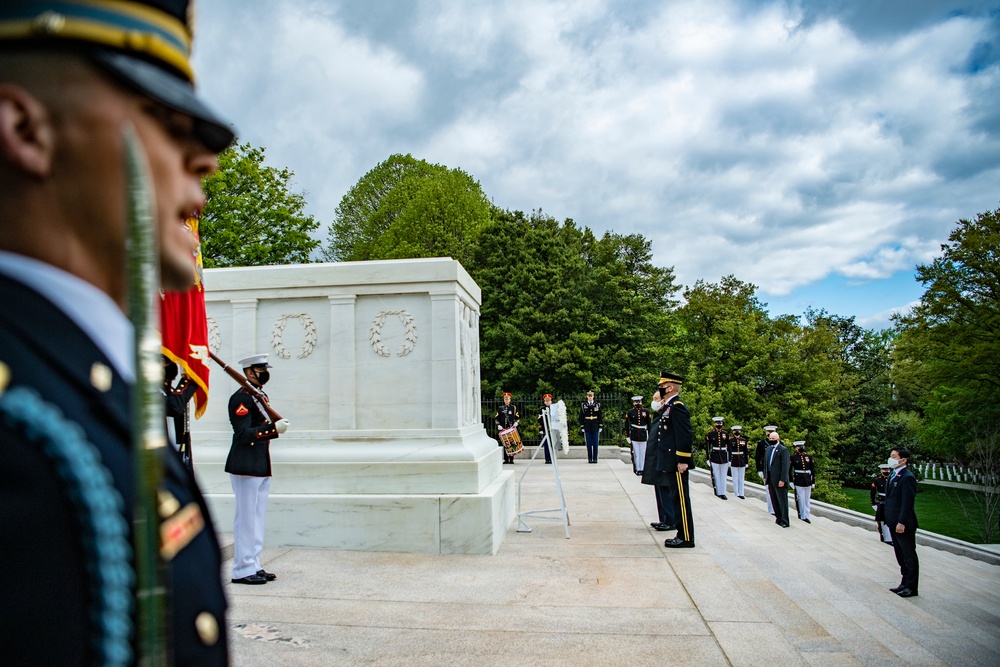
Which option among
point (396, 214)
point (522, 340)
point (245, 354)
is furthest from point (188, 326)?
point (396, 214)

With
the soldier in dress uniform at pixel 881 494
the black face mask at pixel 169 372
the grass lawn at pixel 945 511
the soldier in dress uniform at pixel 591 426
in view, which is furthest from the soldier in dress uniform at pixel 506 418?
the grass lawn at pixel 945 511

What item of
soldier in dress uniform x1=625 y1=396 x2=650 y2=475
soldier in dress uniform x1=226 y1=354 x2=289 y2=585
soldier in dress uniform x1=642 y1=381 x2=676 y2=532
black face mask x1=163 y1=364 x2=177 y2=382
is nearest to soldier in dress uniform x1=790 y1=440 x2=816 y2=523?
soldier in dress uniform x1=625 y1=396 x2=650 y2=475

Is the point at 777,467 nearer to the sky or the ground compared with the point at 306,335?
nearer to the ground

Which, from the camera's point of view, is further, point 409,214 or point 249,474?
point 409,214

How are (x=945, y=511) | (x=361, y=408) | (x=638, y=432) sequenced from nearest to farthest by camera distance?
(x=361, y=408)
(x=638, y=432)
(x=945, y=511)

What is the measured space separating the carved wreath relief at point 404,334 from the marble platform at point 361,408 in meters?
0.01

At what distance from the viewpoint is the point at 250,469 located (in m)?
5.91

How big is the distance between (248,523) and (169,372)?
1.42m

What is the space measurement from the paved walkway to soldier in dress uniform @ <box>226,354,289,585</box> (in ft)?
0.95

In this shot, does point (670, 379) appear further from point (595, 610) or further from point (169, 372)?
point (169, 372)

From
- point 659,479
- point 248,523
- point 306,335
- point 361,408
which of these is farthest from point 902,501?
point 248,523

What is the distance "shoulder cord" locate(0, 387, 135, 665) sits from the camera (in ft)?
2.31

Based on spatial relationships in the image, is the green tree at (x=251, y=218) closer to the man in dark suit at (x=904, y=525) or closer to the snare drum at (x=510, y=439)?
the snare drum at (x=510, y=439)

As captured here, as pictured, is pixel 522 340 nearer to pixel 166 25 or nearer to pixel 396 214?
pixel 396 214
